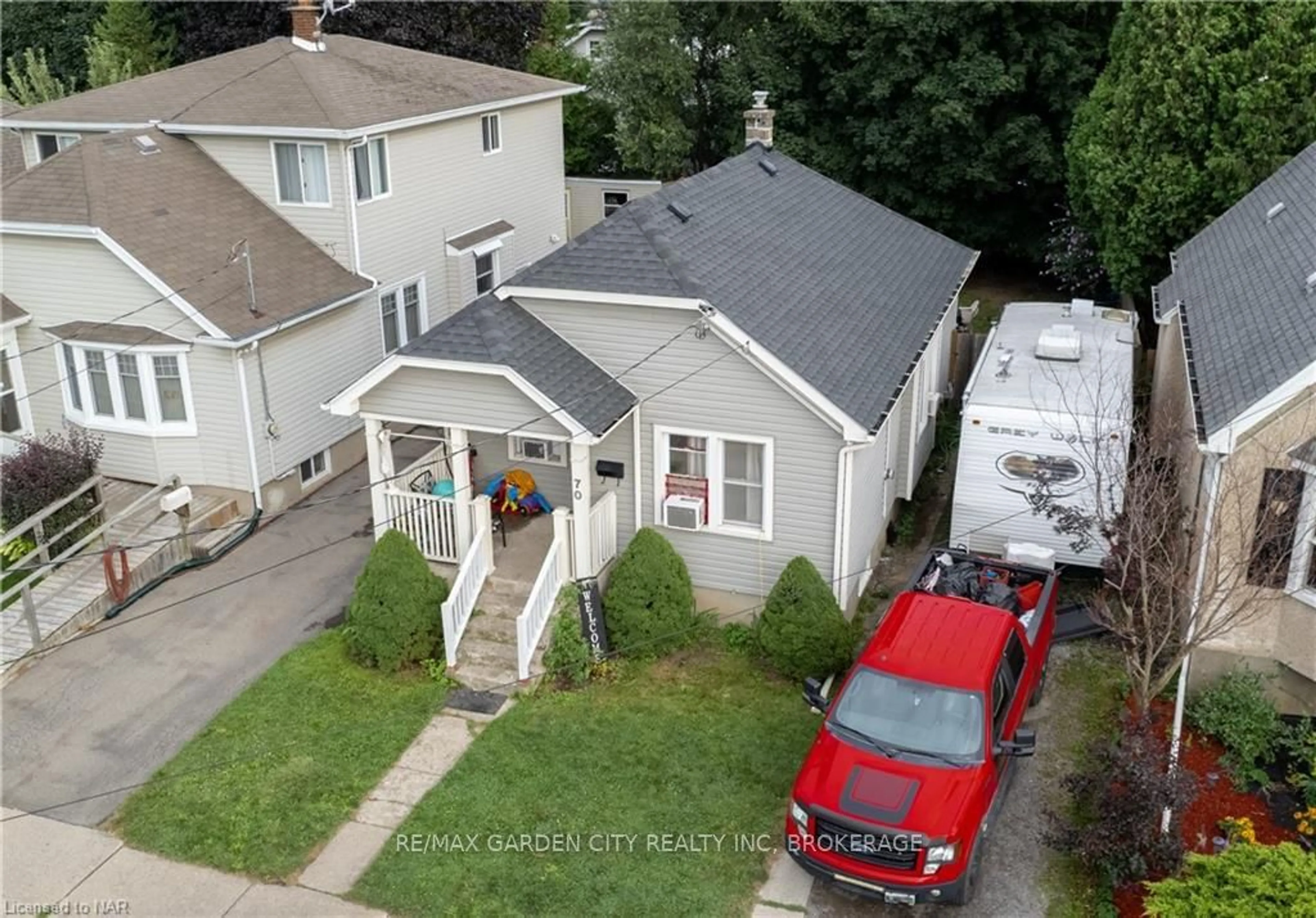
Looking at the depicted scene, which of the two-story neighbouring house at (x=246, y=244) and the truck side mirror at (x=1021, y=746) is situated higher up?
the two-story neighbouring house at (x=246, y=244)

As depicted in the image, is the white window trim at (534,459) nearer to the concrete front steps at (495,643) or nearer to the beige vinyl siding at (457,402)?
the beige vinyl siding at (457,402)

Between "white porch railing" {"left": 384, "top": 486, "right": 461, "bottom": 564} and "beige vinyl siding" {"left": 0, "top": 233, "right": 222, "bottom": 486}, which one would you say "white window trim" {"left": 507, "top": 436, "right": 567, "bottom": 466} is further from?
"beige vinyl siding" {"left": 0, "top": 233, "right": 222, "bottom": 486}

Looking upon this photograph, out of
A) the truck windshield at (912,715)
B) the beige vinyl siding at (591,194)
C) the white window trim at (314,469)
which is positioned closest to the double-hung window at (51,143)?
the white window trim at (314,469)

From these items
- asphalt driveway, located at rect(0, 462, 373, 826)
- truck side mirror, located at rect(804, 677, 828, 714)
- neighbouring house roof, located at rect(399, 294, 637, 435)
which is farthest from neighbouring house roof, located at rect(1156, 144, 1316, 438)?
asphalt driveway, located at rect(0, 462, 373, 826)

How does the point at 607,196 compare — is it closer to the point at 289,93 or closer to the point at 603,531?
the point at 289,93

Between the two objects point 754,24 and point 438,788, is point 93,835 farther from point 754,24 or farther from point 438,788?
point 754,24

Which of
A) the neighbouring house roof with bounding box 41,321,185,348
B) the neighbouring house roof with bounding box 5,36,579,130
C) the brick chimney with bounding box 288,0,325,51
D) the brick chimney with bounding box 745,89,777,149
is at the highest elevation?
the brick chimney with bounding box 288,0,325,51
